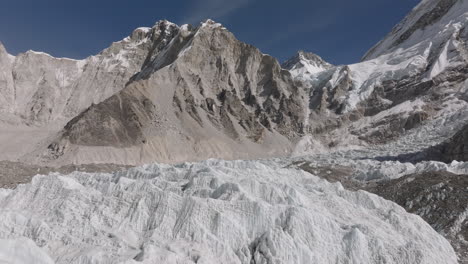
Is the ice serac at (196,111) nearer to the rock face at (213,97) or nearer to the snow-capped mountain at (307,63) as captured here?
the rock face at (213,97)

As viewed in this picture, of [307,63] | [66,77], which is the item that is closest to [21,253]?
[66,77]

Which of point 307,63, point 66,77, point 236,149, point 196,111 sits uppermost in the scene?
point 307,63

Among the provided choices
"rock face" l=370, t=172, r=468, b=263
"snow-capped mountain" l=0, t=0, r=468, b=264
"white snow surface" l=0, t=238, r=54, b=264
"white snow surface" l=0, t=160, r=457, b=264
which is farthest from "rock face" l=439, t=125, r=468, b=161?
"white snow surface" l=0, t=238, r=54, b=264

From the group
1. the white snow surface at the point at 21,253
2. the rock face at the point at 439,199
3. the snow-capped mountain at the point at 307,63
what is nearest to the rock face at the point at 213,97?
the snow-capped mountain at the point at 307,63

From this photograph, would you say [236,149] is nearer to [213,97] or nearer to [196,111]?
[196,111]

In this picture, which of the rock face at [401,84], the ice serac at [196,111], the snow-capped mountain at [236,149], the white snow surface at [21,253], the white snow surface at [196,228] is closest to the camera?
the white snow surface at [21,253]

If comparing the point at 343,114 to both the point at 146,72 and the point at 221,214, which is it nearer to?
the point at 146,72
